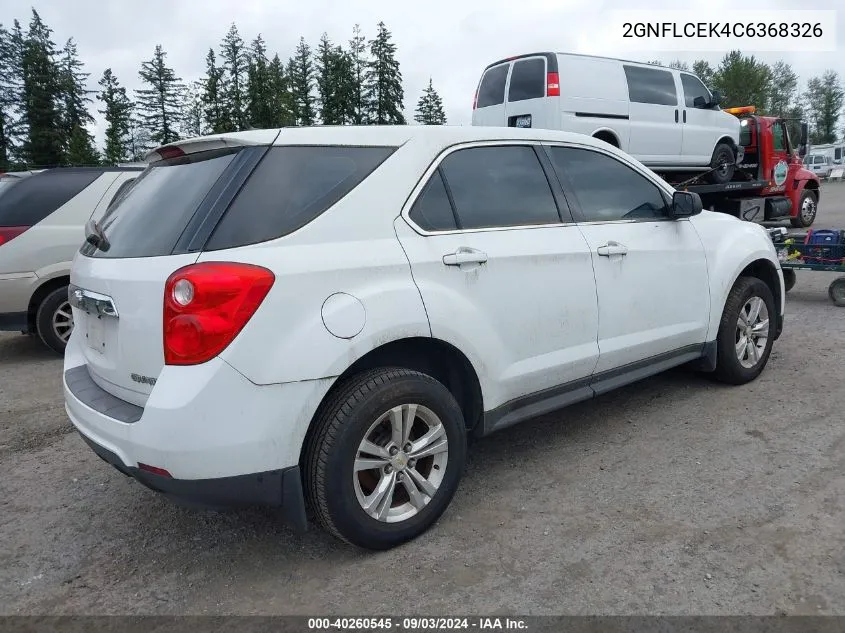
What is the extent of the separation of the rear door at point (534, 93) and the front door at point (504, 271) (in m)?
6.09

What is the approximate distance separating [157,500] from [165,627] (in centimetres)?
115

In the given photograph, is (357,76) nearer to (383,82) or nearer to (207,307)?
(383,82)

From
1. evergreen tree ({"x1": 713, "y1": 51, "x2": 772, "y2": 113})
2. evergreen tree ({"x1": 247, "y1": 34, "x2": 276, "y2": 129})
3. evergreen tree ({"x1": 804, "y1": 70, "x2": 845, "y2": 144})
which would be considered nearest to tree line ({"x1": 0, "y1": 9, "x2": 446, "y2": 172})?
evergreen tree ({"x1": 247, "y1": 34, "x2": 276, "y2": 129})

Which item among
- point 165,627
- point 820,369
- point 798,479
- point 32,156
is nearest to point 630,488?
point 798,479

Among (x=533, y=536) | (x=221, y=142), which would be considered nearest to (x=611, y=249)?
(x=533, y=536)

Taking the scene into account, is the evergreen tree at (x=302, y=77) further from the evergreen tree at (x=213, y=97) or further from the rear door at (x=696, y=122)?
the rear door at (x=696, y=122)

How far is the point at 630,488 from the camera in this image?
3381 mm

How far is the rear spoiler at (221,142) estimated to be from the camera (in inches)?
110

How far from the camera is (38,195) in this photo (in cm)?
652

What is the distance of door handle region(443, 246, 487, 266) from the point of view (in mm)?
3004

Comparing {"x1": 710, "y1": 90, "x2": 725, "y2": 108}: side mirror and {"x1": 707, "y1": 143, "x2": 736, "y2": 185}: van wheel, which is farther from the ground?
{"x1": 710, "y1": 90, "x2": 725, "y2": 108}: side mirror

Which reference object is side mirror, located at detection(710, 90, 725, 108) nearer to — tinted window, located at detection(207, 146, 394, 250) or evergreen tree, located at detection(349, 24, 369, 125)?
tinted window, located at detection(207, 146, 394, 250)

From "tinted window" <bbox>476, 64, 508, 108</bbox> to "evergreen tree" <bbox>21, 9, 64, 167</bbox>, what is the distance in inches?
2297

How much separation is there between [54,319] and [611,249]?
5387mm
